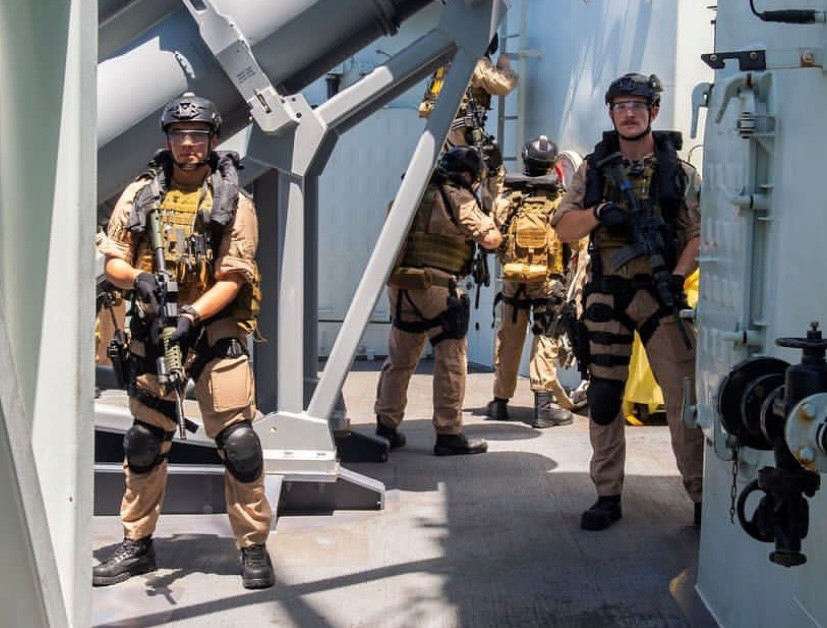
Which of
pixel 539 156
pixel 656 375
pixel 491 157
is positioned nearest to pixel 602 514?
pixel 656 375

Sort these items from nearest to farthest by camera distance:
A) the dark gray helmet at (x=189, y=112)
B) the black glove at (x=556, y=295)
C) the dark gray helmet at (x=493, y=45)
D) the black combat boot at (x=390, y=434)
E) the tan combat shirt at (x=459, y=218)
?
1. the dark gray helmet at (x=189, y=112)
2. the dark gray helmet at (x=493, y=45)
3. the tan combat shirt at (x=459, y=218)
4. the black combat boot at (x=390, y=434)
5. the black glove at (x=556, y=295)

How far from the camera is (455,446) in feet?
20.3

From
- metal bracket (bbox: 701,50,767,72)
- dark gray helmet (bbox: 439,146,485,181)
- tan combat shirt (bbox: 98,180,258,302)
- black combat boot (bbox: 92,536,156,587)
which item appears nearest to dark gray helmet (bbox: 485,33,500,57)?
dark gray helmet (bbox: 439,146,485,181)

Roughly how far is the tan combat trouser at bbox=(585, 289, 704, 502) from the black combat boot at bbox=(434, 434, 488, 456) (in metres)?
1.49

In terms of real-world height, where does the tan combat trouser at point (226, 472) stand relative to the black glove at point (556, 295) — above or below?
below

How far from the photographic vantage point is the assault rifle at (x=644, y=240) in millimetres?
4477

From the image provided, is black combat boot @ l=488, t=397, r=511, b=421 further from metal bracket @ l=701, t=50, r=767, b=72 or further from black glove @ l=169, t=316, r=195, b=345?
metal bracket @ l=701, t=50, r=767, b=72

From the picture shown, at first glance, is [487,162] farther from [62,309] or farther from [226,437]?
[62,309]

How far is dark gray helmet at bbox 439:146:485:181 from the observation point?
234 inches

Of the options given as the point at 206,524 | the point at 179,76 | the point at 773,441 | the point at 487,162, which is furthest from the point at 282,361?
the point at 487,162

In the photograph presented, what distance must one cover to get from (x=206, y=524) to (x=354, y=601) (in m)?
1.11

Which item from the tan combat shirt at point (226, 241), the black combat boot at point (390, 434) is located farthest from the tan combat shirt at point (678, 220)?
the black combat boot at point (390, 434)

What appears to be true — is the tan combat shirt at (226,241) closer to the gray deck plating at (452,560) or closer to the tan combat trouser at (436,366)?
the gray deck plating at (452,560)

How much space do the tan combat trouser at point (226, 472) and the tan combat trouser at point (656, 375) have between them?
141cm
